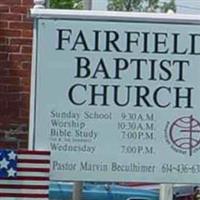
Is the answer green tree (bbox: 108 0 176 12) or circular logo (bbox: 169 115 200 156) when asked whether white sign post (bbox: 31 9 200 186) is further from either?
green tree (bbox: 108 0 176 12)

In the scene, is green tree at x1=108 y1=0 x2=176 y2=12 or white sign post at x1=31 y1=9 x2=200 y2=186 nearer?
white sign post at x1=31 y1=9 x2=200 y2=186

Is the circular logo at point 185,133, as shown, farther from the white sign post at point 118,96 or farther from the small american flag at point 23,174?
the small american flag at point 23,174

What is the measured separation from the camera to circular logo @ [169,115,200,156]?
7.90 meters

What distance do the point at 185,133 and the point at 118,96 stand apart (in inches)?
25.5

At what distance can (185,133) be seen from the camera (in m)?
7.90

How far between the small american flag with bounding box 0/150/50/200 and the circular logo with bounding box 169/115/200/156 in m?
1.08

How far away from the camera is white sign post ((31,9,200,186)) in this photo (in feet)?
25.9

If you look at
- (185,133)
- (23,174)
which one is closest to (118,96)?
(185,133)

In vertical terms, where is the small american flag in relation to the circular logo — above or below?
below

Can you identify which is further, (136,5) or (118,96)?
(136,5)

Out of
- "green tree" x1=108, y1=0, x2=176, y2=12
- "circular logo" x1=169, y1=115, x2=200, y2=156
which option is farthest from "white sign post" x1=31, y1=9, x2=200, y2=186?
"green tree" x1=108, y1=0, x2=176, y2=12

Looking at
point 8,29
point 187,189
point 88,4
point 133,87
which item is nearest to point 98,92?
point 133,87

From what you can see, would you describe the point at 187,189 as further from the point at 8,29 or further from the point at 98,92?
the point at 98,92

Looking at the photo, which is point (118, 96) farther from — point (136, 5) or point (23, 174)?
point (136, 5)
